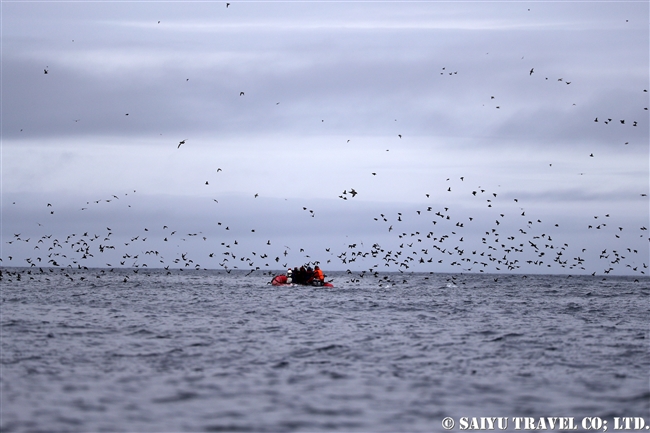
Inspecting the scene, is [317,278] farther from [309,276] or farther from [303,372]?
[303,372]

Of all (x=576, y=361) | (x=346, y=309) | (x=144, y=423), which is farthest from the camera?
(x=346, y=309)

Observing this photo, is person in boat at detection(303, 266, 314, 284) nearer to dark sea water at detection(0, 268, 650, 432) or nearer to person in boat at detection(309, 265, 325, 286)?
person in boat at detection(309, 265, 325, 286)

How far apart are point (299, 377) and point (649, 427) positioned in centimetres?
884

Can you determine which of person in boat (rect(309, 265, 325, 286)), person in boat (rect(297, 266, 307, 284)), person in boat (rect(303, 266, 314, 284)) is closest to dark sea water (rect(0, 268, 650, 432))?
person in boat (rect(309, 265, 325, 286))

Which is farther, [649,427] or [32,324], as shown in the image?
[32,324]

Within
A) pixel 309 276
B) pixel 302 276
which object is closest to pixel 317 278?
pixel 309 276

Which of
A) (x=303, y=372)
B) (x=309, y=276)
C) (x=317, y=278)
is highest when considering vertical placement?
(x=303, y=372)

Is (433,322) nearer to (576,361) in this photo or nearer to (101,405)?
(576,361)

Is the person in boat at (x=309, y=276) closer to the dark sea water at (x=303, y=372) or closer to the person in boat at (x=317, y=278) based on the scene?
the person in boat at (x=317, y=278)

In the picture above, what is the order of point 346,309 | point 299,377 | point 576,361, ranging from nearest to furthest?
1. point 299,377
2. point 576,361
3. point 346,309

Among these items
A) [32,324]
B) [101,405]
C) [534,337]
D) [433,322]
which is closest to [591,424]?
[101,405]

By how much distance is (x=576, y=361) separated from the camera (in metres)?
23.3

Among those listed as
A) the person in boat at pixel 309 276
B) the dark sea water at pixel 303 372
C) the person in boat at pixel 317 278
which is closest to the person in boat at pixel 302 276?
the person in boat at pixel 309 276

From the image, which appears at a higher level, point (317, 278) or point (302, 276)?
point (302, 276)
